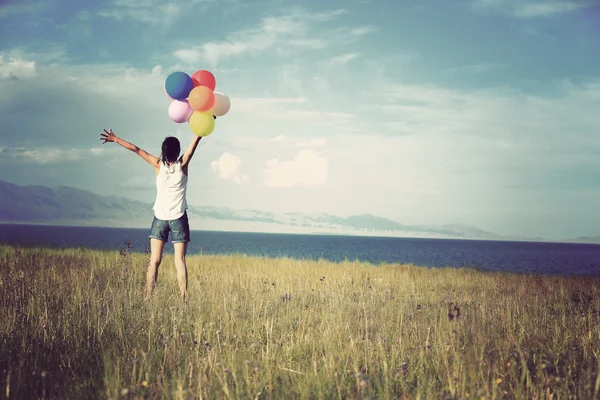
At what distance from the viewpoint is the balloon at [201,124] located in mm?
7008

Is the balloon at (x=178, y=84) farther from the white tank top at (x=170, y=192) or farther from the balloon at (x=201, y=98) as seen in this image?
the white tank top at (x=170, y=192)

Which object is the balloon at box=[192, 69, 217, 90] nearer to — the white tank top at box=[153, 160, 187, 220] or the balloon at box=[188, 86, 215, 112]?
the balloon at box=[188, 86, 215, 112]

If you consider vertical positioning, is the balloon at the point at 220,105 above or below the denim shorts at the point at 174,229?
above

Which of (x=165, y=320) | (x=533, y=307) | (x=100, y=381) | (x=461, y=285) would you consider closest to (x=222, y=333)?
(x=165, y=320)

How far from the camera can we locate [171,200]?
7.09 m

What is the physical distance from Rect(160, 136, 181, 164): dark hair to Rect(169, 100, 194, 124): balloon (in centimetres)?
40

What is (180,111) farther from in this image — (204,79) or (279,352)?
(279,352)

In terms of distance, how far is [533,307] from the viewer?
8.02m

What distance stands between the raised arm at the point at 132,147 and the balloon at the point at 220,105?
1230mm

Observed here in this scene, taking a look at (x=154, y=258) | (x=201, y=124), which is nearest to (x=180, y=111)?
(x=201, y=124)

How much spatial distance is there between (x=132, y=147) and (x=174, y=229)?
1473 mm

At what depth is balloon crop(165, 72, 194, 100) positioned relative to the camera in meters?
7.09

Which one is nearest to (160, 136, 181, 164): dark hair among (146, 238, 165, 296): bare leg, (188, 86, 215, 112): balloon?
(188, 86, 215, 112): balloon

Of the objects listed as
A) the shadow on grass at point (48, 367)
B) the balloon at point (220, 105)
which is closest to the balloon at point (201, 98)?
the balloon at point (220, 105)
